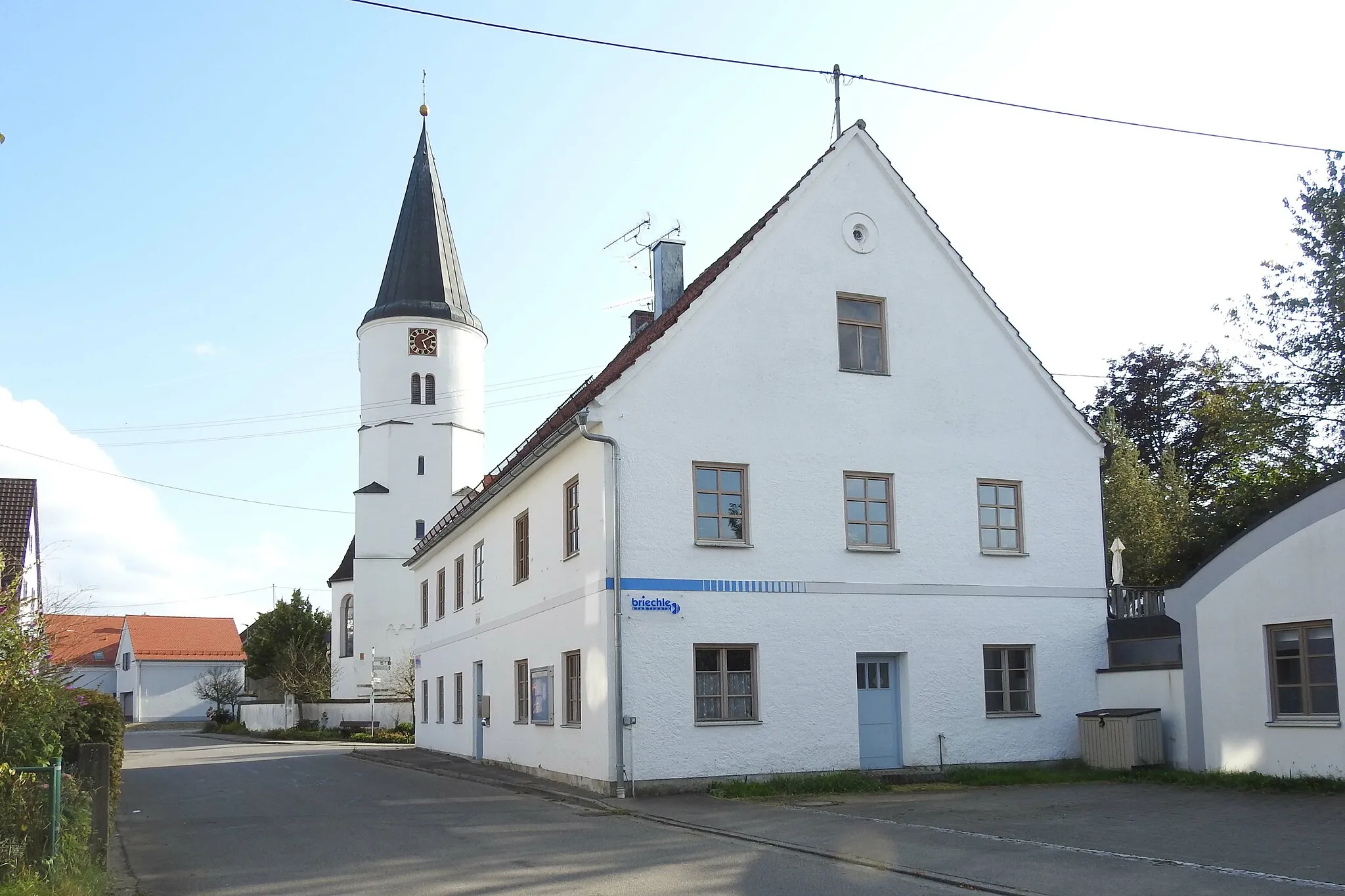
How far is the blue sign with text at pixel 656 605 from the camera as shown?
19234 millimetres

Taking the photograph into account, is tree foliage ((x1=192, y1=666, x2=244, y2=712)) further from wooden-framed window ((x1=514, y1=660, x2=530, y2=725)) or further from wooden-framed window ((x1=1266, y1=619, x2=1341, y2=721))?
wooden-framed window ((x1=1266, y1=619, x2=1341, y2=721))

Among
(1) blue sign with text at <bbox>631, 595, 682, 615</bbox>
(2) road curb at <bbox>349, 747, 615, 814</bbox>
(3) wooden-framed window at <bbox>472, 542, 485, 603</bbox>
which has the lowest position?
(2) road curb at <bbox>349, 747, 615, 814</bbox>

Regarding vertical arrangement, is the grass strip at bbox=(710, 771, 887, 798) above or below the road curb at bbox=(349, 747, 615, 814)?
above

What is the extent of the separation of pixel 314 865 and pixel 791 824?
546 cm

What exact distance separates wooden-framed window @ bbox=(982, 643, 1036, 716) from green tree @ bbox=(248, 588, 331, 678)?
5371cm

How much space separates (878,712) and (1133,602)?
Answer: 6872 millimetres

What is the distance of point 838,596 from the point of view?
20719 millimetres

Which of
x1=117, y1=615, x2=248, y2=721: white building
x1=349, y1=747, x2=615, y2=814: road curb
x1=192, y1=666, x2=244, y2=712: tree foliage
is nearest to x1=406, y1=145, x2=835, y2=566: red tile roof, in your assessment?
x1=349, y1=747, x2=615, y2=814: road curb

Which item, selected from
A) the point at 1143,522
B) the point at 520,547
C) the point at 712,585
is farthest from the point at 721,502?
the point at 1143,522

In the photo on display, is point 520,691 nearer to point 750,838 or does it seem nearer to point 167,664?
point 750,838

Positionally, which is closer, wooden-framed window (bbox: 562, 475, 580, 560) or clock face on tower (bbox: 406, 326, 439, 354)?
wooden-framed window (bbox: 562, 475, 580, 560)

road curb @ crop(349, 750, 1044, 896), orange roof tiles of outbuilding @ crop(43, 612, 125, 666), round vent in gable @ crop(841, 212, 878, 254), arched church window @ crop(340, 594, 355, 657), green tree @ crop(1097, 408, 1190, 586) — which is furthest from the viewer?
arched church window @ crop(340, 594, 355, 657)

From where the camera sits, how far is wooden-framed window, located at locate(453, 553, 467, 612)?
104ft

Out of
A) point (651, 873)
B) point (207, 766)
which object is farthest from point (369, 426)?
point (651, 873)
